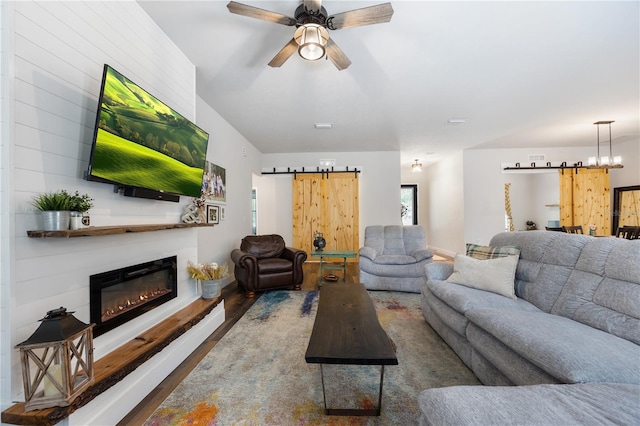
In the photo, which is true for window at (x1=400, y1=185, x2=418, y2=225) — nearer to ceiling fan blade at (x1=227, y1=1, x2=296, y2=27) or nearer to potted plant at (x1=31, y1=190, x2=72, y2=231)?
ceiling fan blade at (x1=227, y1=1, x2=296, y2=27)

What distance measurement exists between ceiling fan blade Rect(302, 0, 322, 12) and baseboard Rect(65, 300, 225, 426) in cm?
269

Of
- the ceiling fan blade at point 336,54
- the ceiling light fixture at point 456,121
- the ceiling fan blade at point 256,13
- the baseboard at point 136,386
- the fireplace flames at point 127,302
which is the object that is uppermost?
the ceiling light fixture at point 456,121

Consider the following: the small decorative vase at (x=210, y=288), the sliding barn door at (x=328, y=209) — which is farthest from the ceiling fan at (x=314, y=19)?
the sliding barn door at (x=328, y=209)

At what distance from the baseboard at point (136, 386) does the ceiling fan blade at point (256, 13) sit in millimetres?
2440

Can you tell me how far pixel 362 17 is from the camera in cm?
183

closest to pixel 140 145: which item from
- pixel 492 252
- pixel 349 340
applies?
pixel 349 340

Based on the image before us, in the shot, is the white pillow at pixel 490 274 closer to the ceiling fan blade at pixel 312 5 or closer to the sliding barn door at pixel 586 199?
the ceiling fan blade at pixel 312 5

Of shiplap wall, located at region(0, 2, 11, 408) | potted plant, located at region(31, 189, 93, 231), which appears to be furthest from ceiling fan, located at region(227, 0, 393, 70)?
potted plant, located at region(31, 189, 93, 231)

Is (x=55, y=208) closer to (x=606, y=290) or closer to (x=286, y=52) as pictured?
(x=286, y=52)

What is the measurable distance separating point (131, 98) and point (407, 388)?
2658 mm

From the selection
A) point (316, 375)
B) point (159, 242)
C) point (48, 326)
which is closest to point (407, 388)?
point (316, 375)

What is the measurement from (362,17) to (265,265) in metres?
3.21

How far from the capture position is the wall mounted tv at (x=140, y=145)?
1552 mm

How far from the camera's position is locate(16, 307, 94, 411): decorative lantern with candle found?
114 cm
